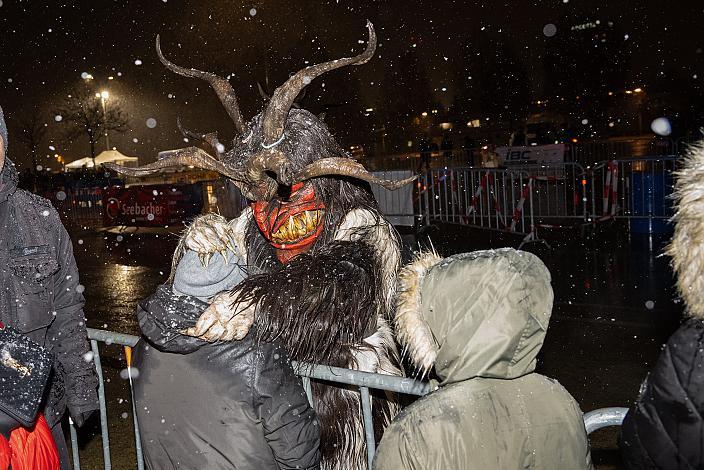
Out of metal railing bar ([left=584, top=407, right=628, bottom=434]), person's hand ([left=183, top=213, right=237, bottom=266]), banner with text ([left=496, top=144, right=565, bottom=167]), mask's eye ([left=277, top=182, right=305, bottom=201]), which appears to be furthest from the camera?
banner with text ([left=496, top=144, right=565, bottom=167])

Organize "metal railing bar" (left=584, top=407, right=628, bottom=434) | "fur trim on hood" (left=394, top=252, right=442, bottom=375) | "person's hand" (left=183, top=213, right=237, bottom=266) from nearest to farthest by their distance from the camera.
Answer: "fur trim on hood" (left=394, top=252, right=442, bottom=375)
"metal railing bar" (left=584, top=407, right=628, bottom=434)
"person's hand" (left=183, top=213, right=237, bottom=266)

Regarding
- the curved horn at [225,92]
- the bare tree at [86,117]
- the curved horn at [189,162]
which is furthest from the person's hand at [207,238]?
the bare tree at [86,117]

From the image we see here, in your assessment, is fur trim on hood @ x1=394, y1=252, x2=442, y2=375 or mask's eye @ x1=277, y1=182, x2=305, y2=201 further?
mask's eye @ x1=277, y1=182, x2=305, y2=201

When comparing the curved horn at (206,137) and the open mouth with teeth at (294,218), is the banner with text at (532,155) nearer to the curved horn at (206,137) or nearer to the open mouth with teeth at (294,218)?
the curved horn at (206,137)

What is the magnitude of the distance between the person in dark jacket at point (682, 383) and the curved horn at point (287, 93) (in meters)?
1.53

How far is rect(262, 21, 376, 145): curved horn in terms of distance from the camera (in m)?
2.75

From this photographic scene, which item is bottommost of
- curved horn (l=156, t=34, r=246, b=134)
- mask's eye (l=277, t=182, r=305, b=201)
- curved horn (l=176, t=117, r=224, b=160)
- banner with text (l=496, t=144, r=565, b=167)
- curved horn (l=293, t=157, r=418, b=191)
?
banner with text (l=496, t=144, r=565, b=167)

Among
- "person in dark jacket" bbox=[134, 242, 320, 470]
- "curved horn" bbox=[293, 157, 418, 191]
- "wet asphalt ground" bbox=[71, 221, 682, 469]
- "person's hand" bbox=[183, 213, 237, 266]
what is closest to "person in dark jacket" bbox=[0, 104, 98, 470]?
"person in dark jacket" bbox=[134, 242, 320, 470]

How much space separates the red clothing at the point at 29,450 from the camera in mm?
2145

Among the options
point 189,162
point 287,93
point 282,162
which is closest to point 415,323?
point 282,162

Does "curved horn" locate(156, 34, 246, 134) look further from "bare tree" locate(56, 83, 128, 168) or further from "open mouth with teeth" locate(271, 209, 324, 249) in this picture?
"bare tree" locate(56, 83, 128, 168)

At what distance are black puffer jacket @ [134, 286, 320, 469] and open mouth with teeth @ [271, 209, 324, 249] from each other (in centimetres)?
68

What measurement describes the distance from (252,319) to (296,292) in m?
0.21

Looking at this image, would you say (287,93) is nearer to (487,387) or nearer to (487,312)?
(487,312)
